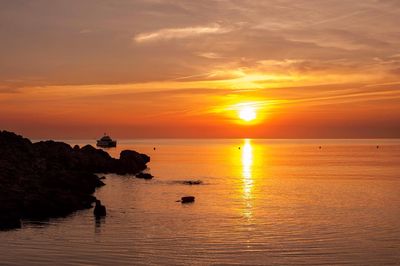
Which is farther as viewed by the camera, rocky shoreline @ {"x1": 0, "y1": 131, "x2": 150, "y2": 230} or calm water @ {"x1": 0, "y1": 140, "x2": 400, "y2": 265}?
rocky shoreline @ {"x1": 0, "y1": 131, "x2": 150, "y2": 230}

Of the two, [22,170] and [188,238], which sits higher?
[22,170]

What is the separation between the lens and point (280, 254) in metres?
35.8

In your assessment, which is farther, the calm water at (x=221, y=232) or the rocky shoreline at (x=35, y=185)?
the rocky shoreline at (x=35, y=185)

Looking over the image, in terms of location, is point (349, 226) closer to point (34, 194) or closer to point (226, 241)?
point (226, 241)

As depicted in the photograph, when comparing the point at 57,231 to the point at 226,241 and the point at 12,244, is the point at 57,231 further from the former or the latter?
the point at 226,241

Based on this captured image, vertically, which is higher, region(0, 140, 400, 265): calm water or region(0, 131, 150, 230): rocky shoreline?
region(0, 131, 150, 230): rocky shoreline

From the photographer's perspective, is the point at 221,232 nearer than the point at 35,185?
Yes

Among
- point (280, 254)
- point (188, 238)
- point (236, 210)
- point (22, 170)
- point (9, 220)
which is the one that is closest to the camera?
point (280, 254)

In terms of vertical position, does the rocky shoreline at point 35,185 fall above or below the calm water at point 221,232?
above

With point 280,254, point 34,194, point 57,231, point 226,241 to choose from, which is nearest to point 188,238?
point 226,241

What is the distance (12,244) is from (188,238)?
584 inches

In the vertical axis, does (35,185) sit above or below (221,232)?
above

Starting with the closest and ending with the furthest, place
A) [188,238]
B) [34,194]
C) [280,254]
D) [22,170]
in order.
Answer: [280,254], [188,238], [34,194], [22,170]

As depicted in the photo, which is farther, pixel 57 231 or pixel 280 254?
pixel 57 231
